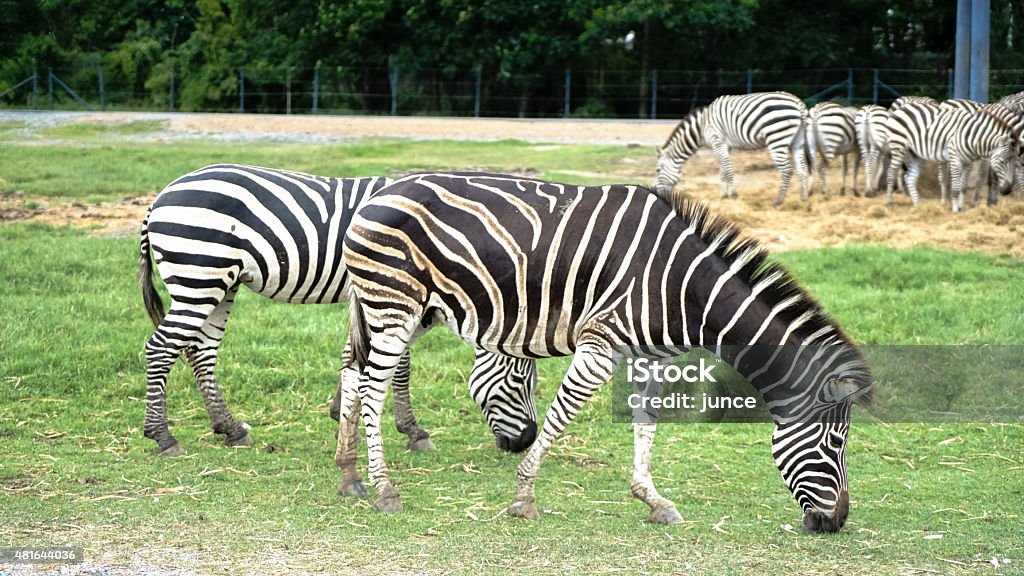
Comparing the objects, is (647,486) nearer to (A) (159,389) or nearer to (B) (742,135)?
(A) (159,389)

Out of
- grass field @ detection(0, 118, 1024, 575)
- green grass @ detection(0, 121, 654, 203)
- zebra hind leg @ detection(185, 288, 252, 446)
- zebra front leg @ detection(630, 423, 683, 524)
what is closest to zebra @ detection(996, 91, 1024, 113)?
grass field @ detection(0, 118, 1024, 575)

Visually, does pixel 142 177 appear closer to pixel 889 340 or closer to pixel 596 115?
pixel 889 340

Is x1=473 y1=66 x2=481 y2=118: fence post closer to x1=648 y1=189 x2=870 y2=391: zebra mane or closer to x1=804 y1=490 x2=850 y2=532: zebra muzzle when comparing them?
x1=648 y1=189 x2=870 y2=391: zebra mane

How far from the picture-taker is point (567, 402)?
21.1 ft

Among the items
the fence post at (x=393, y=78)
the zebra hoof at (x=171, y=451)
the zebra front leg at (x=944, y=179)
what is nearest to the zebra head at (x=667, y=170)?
the zebra front leg at (x=944, y=179)

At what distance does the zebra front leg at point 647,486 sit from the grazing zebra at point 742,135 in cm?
1146

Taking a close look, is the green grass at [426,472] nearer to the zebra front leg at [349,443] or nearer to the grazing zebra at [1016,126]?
the zebra front leg at [349,443]

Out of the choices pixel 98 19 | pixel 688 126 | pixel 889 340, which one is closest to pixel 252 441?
pixel 889 340

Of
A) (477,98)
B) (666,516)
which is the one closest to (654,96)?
(477,98)

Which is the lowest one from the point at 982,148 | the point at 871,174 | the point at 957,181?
the point at 957,181

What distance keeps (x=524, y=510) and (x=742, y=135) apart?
532 inches

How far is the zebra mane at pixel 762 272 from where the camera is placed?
247 inches

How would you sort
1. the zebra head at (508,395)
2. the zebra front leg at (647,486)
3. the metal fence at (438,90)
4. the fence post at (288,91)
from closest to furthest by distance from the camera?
the zebra front leg at (647,486)
the zebra head at (508,395)
the metal fence at (438,90)
the fence post at (288,91)

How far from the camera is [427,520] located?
6496 mm
